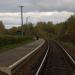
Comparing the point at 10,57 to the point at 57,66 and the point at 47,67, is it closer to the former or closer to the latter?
the point at 57,66

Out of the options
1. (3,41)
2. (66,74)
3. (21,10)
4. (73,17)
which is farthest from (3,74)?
(73,17)

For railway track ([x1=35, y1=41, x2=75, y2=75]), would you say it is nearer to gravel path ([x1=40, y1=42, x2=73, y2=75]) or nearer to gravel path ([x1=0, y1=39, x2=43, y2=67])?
gravel path ([x1=40, y1=42, x2=73, y2=75])

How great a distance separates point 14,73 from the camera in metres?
17.6

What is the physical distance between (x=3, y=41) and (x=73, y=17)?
13680 centimetres

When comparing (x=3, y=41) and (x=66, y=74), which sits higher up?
(x=66, y=74)

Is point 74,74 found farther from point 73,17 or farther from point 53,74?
point 73,17

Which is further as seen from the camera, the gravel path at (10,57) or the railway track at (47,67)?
the gravel path at (10,57)

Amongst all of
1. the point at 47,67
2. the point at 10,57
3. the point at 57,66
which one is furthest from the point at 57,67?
the point at 10,57

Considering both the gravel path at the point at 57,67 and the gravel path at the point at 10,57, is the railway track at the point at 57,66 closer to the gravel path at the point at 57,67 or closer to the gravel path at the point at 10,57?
the gravel path at the point at 57,67

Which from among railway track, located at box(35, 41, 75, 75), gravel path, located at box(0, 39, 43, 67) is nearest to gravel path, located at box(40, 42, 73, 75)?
railway track, located at box(35, 41, 75, 75)

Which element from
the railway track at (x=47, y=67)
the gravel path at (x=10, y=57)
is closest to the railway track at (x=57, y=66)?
the railway track at (x=47, y=67)

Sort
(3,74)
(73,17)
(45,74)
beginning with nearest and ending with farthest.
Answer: (3,74) → (45,74) → (73,17)

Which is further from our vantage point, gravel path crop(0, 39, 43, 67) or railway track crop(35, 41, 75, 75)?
gravel path crop(0, 39, 43, 67)

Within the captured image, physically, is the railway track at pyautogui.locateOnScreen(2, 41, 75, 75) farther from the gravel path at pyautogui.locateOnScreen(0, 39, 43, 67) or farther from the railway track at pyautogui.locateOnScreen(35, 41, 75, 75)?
the gravel path at pyautogui.locateOnScreen(0, 39, 43, 67)
